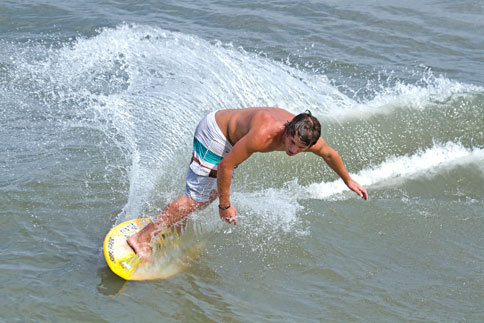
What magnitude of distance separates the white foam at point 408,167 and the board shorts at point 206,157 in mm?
1954

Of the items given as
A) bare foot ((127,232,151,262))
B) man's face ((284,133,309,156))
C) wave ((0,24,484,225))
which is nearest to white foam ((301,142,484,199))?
wave ((0,24,484,225))

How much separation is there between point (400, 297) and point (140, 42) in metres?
6.75

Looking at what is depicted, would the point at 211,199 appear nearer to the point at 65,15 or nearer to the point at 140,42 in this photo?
the point at 140,42

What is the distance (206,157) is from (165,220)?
71 cm

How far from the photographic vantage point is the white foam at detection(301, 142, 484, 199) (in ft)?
21.3

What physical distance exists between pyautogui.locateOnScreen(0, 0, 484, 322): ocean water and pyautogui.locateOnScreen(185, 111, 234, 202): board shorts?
67 cm

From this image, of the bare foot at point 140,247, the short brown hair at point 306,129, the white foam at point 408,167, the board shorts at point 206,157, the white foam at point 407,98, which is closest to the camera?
the short brown hair at point 306,129

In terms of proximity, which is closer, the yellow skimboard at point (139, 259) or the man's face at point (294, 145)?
the man's face at point (294, 145)

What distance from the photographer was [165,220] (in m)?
4.77

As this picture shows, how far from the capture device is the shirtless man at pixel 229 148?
377 cm

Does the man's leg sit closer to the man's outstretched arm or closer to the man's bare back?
the man's bare back

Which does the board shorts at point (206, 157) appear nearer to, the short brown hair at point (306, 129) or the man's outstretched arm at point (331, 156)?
the man's outstretched arm at point (331, 156)

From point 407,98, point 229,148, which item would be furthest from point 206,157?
point 407,98

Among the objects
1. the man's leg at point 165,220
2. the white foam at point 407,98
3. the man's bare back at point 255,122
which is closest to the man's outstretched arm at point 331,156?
the man's bare back at point 255,122
